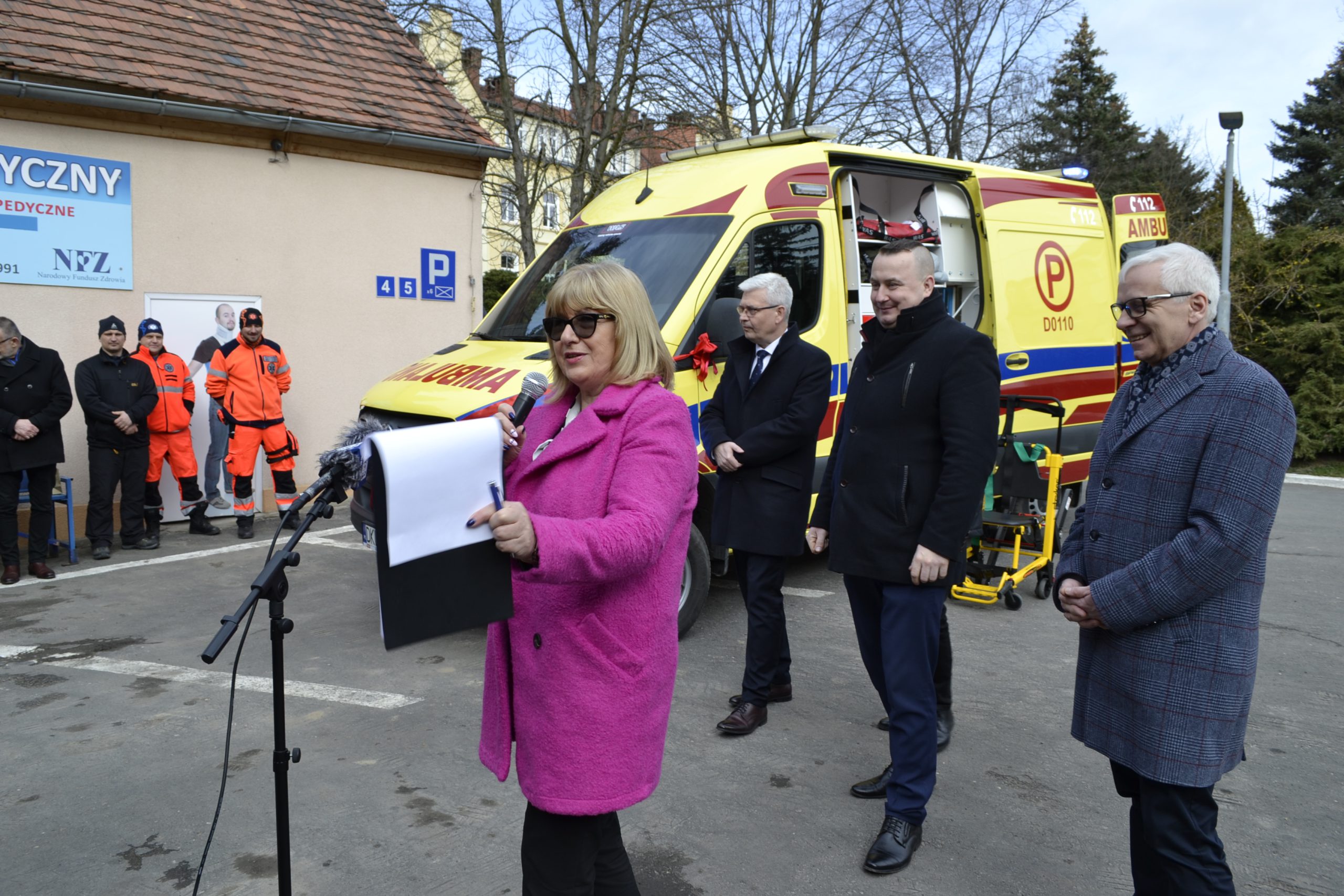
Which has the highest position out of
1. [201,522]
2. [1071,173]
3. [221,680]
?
[1071,173]

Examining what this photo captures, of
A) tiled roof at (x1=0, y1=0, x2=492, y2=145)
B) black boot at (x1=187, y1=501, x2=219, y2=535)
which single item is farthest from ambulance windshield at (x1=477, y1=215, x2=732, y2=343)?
tiled roof at (x1=0, y1=0, x2=492, y2=145)

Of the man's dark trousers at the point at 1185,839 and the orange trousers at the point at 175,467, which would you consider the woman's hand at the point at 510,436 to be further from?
the orange trousers at the point at 175,467

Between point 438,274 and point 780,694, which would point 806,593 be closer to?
point 780,694

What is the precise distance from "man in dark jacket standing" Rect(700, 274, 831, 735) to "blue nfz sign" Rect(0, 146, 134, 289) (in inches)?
259

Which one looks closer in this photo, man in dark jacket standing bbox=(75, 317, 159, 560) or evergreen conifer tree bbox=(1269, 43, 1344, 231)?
man in dark jacket standing bbox=(75, 317, 159, 560)

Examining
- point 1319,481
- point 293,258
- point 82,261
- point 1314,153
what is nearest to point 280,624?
point 82,261

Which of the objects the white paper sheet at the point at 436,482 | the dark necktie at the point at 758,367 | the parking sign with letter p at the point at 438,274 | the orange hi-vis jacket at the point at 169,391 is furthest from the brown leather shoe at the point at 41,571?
the white paper sheet at the point at 436,482

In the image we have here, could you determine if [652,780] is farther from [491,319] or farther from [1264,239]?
[1264,239]

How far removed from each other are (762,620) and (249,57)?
846 cm

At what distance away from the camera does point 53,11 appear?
859 centimetres

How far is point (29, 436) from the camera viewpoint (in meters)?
6.96

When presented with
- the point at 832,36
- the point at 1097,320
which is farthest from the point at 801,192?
the point at 832,36

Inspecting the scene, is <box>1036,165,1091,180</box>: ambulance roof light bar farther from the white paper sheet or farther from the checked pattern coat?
the white paper sheet

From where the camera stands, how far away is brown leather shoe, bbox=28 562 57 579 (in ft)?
23.3
